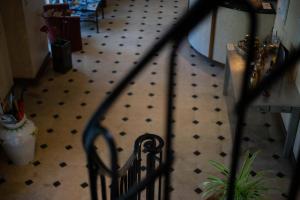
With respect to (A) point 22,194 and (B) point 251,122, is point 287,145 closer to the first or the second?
(B) point 251,122

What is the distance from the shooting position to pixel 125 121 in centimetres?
693

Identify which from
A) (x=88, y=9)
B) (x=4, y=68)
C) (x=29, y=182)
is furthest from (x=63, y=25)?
(x=29, y=182)

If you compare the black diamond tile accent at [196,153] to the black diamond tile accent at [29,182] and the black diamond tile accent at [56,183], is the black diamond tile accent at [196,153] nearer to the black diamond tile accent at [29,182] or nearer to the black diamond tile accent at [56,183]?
the black diamond tile accent at [56,183]

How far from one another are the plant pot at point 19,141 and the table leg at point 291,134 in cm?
317

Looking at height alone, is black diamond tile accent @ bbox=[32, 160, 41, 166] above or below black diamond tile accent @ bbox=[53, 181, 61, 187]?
above

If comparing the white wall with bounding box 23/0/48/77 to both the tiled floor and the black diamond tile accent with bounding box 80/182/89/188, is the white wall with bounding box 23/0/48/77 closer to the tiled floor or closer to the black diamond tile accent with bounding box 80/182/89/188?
the tiled floor

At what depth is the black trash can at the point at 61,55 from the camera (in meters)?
7.88

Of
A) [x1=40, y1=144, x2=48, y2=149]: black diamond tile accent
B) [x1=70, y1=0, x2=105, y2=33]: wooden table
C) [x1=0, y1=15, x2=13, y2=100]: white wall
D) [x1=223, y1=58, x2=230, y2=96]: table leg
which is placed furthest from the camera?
[x1=70, y1=0, x2=105, y2=33]: wooden table

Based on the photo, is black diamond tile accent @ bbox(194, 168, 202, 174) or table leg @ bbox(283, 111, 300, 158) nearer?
table leg @ bbox(283, 111, 300, 158)

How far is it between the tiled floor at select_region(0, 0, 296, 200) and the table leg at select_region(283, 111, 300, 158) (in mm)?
157

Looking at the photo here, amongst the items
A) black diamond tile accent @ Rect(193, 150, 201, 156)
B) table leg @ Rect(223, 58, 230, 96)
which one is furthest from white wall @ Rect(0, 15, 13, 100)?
table leg @ Rect(223, 58, 230, 96)

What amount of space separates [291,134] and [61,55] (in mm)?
3957

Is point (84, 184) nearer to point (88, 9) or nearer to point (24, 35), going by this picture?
point (24, 35)

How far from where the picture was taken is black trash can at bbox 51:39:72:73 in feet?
25.8
